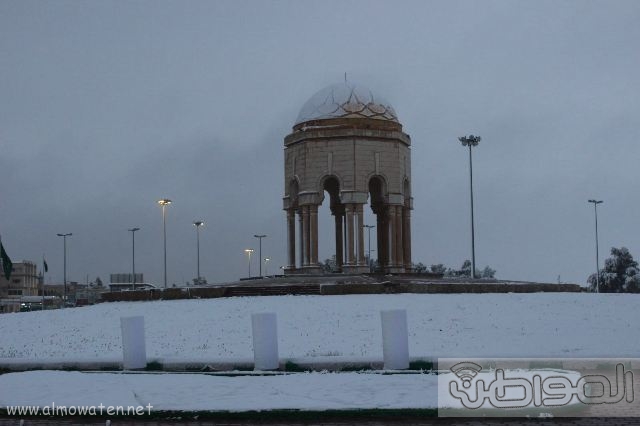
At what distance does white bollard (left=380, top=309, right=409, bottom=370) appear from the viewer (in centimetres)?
1889

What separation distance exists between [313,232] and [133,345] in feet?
92.1

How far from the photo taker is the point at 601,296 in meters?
34.4

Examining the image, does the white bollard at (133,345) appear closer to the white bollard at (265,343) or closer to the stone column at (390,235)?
the white bollard at (265,343)

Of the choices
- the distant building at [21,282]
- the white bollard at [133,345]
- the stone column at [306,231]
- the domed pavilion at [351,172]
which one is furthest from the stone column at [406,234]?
the distant building at [21,282]

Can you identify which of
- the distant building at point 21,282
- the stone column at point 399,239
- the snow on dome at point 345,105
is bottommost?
the distant building at point 21,282

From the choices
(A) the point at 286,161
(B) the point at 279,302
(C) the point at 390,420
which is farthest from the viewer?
(A) the point at 286,161

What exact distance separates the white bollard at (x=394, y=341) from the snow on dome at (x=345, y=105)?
31.6 meters

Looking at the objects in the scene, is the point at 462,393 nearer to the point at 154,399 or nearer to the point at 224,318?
the point at 154,399

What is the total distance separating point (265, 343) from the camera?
63.4 ft

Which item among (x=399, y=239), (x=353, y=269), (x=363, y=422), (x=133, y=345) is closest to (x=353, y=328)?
(x=133, y=345)

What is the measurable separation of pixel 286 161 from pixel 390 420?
3731 cm

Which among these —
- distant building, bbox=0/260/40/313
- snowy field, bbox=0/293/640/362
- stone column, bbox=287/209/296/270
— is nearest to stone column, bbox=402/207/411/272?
stone column, bbox=287/209/296/270

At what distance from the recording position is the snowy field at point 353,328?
958 inches

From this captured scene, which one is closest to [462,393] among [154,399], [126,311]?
[154,399]
